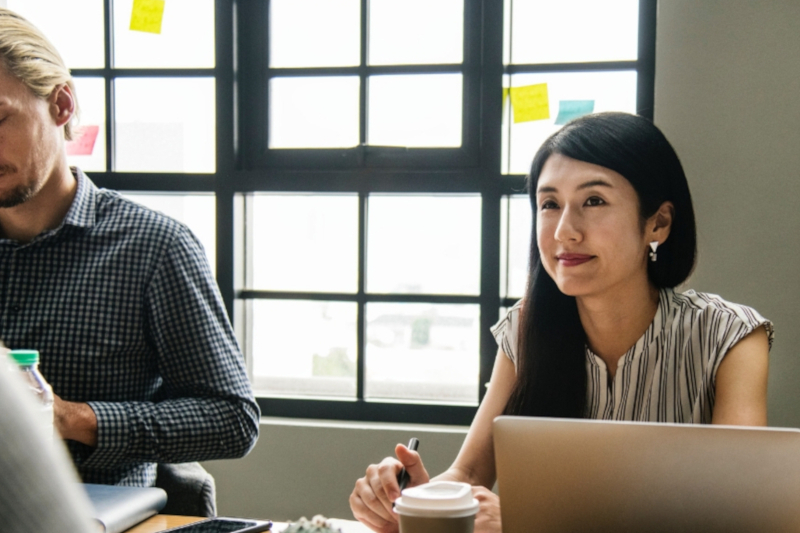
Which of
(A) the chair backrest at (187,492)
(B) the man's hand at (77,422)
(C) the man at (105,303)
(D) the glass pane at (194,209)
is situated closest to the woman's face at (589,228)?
(C) the man at (105,303)

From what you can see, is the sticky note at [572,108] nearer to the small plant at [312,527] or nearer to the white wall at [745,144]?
the white wall at [745,144]

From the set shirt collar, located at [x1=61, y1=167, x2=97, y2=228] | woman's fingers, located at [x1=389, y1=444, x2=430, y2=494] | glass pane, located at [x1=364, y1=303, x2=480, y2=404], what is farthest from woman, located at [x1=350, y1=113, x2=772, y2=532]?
shirt collar, located at [x1=61, y1=167, x2=97, y2=228]

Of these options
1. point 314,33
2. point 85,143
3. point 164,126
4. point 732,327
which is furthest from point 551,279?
point 85,143

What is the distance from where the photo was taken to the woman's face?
53.8 inches

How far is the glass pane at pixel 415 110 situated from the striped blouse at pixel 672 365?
1.06 metres

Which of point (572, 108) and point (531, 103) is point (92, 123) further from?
point (572, 108)

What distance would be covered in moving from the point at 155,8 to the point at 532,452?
211 cm

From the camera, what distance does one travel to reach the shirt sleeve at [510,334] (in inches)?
59.9

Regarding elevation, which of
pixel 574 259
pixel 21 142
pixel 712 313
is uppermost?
pixel 21 142

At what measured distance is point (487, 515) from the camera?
105 centimetres

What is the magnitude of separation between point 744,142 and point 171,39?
6.10 ft

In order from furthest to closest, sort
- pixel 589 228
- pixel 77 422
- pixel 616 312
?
pixel 616 312
pixel 589 228
pixel 77 422

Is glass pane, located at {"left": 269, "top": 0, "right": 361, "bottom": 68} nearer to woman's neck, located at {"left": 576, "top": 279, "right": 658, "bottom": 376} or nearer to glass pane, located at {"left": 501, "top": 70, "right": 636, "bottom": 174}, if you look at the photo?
glass pane, located at {"left": 501, "top": 70, "right": 636, "bottom": 174}

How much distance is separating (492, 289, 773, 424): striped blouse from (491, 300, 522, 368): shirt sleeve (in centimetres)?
15
